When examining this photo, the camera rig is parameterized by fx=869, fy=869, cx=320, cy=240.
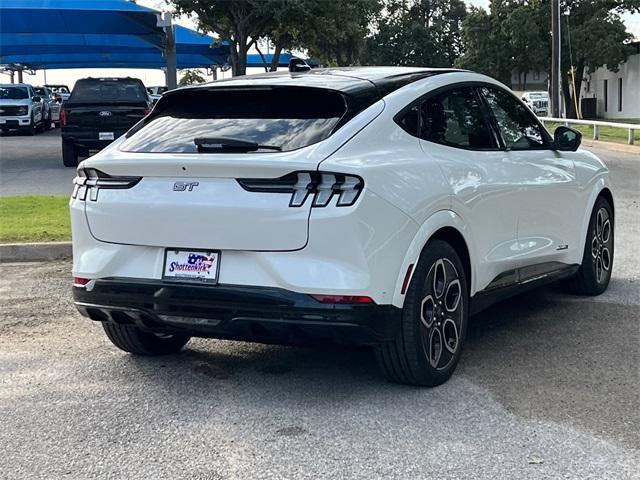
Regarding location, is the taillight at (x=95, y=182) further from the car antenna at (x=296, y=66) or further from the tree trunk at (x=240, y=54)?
the tree trunk at (x=240, y=54)

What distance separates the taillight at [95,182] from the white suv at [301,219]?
0.01 m

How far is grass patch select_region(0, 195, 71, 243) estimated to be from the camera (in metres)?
9.12

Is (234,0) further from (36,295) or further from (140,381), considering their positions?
(140,381)

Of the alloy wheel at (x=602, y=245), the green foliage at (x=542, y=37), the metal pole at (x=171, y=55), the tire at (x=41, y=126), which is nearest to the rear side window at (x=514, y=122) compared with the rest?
the alloy wheel at (x=602, y=245)

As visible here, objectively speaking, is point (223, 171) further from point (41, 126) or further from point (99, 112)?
point (41, 126)

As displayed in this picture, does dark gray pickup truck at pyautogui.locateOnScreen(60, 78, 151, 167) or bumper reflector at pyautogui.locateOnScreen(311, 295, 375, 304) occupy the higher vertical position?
dark gray pickup truck at pyautogui.locateOnScreen(60, 78, 151, 167)

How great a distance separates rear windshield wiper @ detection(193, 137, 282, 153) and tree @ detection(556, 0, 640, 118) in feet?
137

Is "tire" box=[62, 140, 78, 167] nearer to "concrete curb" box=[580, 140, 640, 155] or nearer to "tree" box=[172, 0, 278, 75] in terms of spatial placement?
"tree" box=[172, 0, 278, 75]

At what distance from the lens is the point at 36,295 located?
7227mm

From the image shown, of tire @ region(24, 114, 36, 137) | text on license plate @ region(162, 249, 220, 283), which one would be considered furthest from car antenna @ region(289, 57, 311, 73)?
tire @ region(24, 114, 36, 137)

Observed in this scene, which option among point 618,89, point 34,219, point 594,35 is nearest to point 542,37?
point 594,35

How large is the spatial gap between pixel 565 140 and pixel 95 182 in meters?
3.46

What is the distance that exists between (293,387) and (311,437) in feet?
2.55

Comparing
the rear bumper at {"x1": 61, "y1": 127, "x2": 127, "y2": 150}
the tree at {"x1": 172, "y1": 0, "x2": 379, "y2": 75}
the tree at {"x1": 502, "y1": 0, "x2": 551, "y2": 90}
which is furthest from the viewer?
the tree at {"x1": 502, "y1": 0, "x2": 551, "y2": 90}
